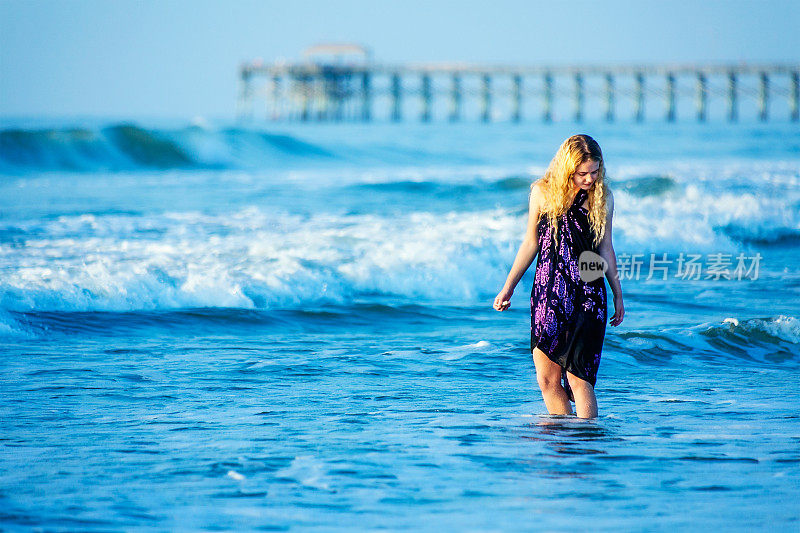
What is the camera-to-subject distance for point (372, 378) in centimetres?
534

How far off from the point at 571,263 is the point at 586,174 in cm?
34

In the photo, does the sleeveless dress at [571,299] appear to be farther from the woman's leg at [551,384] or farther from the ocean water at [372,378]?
the ocean water at [372,378]

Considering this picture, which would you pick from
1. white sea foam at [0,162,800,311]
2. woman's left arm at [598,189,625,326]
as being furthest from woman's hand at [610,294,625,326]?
white sea foam at [0,162,800,311]

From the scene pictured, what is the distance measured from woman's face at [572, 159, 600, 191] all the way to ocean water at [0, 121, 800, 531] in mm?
993

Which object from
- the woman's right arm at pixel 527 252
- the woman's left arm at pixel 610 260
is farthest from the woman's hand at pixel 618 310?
the woman's right arm at pixel 527 252

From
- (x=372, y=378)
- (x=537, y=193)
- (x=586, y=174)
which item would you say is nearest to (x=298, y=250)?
(x=372, y=378)

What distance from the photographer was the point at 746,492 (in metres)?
3.42

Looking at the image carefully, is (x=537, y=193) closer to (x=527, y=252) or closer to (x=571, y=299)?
(x=527, y=252)

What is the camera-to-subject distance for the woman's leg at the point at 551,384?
4.01m

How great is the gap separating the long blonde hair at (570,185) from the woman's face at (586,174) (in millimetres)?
12

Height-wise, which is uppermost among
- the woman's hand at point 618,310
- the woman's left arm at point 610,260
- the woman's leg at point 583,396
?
the woman's left arm at point 610,260

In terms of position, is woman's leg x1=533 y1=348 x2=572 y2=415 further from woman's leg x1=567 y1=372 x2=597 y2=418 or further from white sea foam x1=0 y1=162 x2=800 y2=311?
white sea foam x1=0 y1=162 x2=800 y2=311

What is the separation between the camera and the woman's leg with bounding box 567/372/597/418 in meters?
4.03

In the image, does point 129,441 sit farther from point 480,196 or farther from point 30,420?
point 480,196
